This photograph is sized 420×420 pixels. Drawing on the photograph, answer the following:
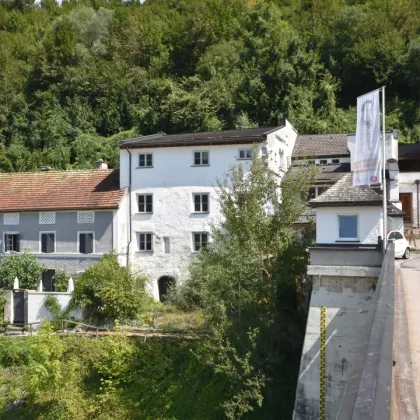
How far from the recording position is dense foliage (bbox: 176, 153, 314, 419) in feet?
51.5

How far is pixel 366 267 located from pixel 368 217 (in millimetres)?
2774

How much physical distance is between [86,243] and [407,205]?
737 inches

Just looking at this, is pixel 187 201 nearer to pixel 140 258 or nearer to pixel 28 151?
pixel 140 258

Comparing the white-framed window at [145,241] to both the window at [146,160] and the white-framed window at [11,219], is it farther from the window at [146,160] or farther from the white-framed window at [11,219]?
the white-framed window at [11,219]

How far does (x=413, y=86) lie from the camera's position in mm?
42906

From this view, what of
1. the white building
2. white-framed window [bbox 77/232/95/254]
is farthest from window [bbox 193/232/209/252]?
white-framed window [bbox 77/232/95/254]

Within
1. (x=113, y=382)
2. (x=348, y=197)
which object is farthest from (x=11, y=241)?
(x=348, y=197)

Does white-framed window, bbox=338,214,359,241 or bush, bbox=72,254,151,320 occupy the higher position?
white-framed window, bbox=338,214,359,241

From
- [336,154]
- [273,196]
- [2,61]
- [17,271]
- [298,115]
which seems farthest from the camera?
[2,61]

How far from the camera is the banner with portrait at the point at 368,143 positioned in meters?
13.1

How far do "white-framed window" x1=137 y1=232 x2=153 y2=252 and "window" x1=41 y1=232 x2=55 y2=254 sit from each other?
187 inches

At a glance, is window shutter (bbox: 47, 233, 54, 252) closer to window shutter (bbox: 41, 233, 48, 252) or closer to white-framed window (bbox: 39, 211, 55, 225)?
window shutter (bbox: 41, 233, 48, 252)

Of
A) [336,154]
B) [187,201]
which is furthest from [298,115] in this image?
[187,201]

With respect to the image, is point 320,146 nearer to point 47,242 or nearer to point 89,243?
point 89,243
